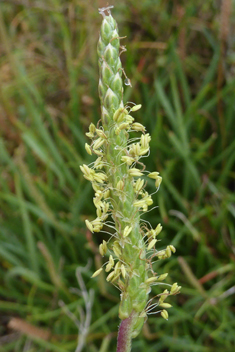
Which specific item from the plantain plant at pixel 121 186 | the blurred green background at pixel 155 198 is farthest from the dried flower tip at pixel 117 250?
the blurred green background at pixel 155 198

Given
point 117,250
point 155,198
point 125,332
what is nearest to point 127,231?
point 117,250

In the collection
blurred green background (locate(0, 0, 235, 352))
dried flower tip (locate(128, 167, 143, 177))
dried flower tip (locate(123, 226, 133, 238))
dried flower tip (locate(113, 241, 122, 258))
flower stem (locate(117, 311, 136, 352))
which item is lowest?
blurred green background (locate(0, 0, 235, 352))

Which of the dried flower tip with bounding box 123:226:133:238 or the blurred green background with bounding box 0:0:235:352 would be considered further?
the blurred green background with bounding box 0:0:235:352

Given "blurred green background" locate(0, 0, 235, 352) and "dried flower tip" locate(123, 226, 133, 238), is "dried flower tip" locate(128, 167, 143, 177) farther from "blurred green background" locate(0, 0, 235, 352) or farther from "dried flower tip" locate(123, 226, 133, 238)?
"blurred green background" locate(0, 0, 235, 352)

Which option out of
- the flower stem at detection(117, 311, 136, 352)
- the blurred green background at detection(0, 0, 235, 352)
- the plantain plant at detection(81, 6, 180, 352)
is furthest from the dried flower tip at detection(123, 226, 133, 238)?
the blurred green background at detection(0, 0, 235, 352)

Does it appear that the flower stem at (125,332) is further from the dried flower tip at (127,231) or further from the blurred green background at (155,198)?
the blurred green background at (155,198)

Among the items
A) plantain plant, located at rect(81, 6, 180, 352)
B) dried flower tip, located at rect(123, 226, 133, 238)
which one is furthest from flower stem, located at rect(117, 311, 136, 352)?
dried flower tip, located at rect(123, 226, 133, 238)

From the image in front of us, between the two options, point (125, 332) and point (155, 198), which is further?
Result: point (155, 198)

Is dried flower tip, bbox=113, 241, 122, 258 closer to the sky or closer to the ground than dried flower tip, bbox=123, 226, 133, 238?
closer to the ground

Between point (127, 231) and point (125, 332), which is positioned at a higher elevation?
point (127, 231)

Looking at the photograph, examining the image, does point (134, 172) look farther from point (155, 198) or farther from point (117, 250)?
point (155, 198)
